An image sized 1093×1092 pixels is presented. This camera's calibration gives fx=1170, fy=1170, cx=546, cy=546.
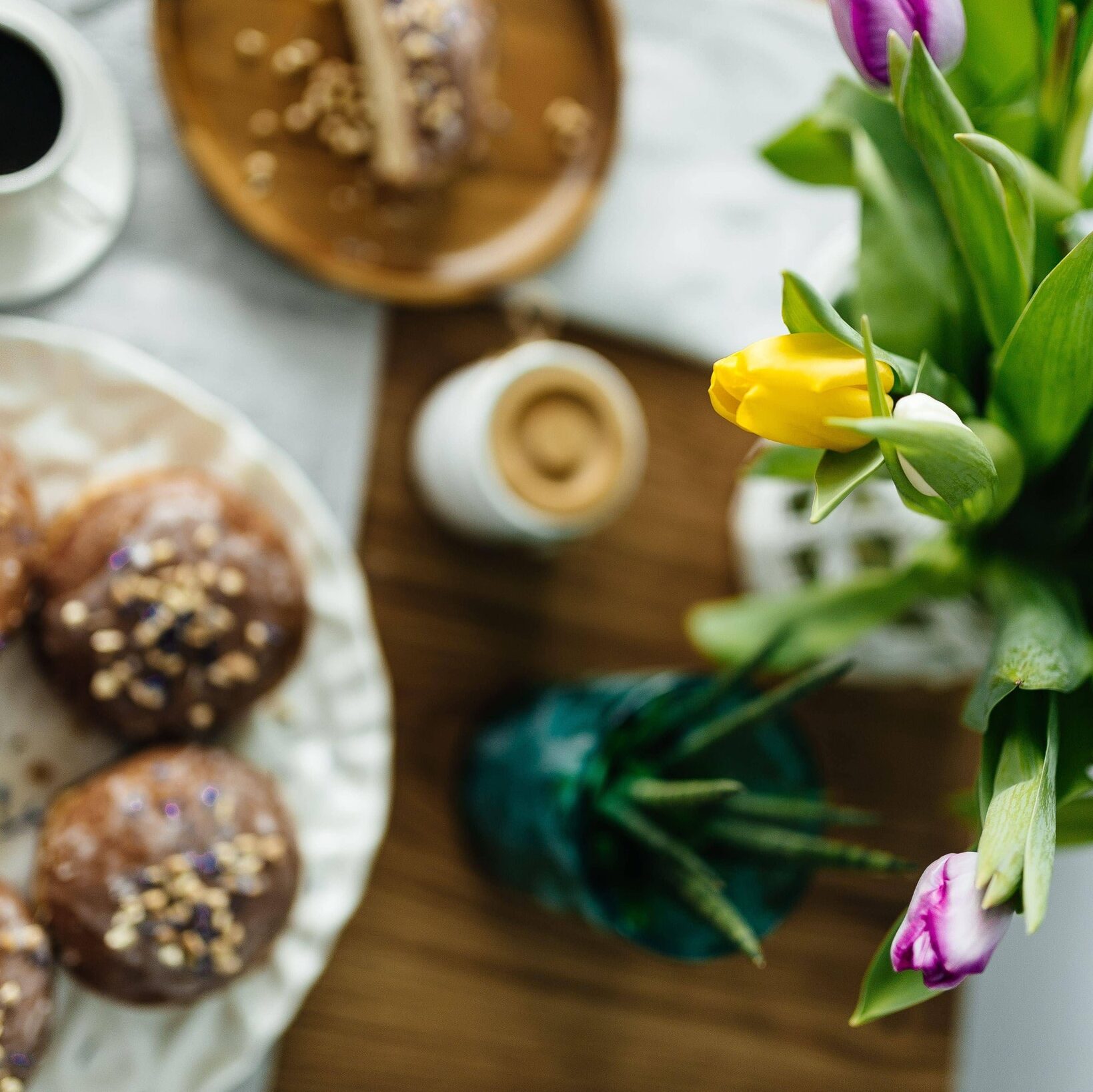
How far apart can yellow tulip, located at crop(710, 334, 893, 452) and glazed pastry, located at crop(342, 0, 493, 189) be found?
0.47 meters

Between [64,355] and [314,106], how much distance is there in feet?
0.84

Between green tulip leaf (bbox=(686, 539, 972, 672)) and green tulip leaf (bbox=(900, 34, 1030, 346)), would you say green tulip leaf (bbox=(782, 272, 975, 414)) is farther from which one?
green tulip leaf (bbox=(686, 539, 972, 672))

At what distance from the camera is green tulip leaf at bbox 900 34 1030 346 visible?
1.53 feet

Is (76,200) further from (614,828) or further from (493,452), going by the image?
(614,828)

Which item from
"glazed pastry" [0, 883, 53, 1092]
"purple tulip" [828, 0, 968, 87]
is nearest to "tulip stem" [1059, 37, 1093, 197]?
"purple tulip" [828, 0, 968, 87]

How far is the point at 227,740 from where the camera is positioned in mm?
764

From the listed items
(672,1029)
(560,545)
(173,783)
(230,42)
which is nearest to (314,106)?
(230,42)

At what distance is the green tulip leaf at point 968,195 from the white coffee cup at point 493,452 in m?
0.32

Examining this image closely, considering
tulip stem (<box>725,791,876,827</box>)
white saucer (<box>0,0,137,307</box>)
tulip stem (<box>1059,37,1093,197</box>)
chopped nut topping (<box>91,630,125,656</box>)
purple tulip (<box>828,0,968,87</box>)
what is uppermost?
purple tulip (<box>828,0,968,87</box>)

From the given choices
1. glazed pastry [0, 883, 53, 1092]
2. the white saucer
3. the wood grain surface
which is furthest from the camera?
the wood grain surface

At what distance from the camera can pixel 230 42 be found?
0.80m

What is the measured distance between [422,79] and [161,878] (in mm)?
542

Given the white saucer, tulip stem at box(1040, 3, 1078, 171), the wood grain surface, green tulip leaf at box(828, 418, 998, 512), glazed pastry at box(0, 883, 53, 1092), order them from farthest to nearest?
the wood grain surface
the white saucer
glazed pastry at box(0, 883, 53, 1092)
tulip stem at box(1040, 3, 1078, 171)
green tulip leaf at box(828, 418, 998, 512)

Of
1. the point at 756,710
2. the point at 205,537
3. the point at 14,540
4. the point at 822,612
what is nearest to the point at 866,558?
the point at 822,612
